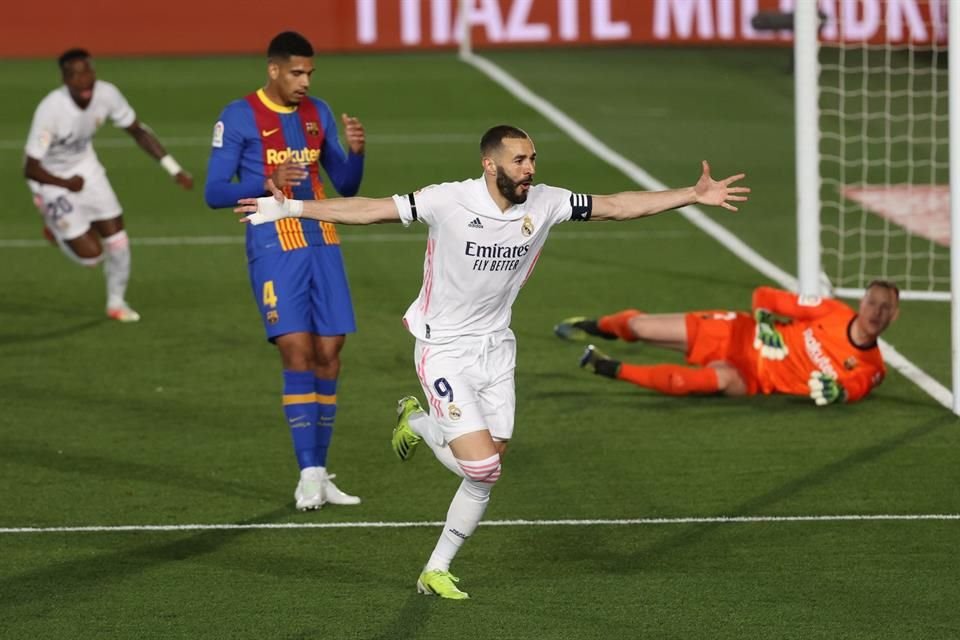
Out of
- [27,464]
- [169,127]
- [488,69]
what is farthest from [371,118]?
[27,464]

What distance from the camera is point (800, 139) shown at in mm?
13461

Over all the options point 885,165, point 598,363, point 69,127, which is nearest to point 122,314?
point 69,127

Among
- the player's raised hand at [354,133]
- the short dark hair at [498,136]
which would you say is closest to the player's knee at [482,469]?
the short dark hair at [498,136]

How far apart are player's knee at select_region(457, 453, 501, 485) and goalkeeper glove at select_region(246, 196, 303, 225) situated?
1.26 m

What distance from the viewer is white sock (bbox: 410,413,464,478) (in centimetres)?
808

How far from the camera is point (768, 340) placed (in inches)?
446

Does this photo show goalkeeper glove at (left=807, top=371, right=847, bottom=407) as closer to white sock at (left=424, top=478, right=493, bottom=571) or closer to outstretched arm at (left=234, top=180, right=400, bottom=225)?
white sock at (left=424, top=478, right=493, bottom=571)

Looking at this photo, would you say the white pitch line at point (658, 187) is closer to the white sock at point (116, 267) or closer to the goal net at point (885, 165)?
the goal net at point (885, 165)

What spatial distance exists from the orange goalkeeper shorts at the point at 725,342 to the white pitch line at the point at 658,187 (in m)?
1.18

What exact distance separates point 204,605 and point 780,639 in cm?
240

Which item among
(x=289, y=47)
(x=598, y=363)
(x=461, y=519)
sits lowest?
(x=461, y=519)

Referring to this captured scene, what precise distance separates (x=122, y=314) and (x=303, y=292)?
198 inches

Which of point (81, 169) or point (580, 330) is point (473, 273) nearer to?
point (580, 330)

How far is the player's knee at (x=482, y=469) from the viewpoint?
7762 mm
